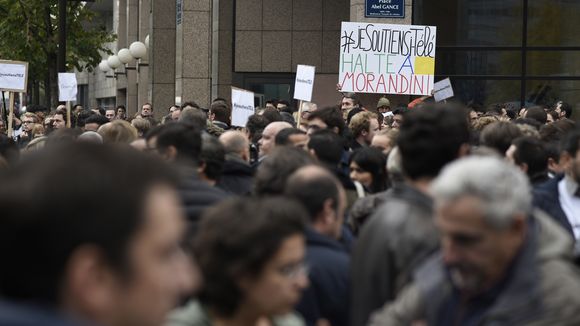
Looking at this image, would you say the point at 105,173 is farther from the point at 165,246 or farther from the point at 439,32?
the point at 439,32

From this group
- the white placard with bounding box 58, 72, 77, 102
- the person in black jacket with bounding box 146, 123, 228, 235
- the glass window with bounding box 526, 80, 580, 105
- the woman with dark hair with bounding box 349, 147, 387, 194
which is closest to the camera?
the person in black jacket with bounding box 146, 123, 228, 235

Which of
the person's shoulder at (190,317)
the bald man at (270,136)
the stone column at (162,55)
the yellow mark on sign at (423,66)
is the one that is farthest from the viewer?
the stone column at (162,55)

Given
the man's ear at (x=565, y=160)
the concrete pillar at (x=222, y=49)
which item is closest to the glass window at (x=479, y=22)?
the concrete pillar at (x=222, y=49)

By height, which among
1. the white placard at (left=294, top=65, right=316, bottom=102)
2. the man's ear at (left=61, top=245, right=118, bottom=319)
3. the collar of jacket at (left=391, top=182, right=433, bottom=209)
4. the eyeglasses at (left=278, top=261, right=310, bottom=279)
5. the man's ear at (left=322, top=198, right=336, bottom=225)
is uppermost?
the white placard at (left=294, top=65, right=316, bottom=102)

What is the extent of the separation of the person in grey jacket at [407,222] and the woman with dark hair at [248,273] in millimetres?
341

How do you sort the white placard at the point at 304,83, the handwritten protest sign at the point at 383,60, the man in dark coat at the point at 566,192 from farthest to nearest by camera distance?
the handwritten protest sign at the point at 383,60, the white placard at the point at 304,83, the man in dark coat at the point at 566,192

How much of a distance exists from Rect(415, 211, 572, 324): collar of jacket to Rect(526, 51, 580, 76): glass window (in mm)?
23225

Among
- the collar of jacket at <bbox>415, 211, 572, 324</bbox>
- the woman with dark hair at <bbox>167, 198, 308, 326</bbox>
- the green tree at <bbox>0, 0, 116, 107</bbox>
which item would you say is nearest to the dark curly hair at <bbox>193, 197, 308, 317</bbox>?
the woman with dark hair at <bbox>167, 198, 308, 326</bbox>

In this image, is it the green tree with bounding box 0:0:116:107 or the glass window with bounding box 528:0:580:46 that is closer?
the glass window with bounding box 528:0:580:46

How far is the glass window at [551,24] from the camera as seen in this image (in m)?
26.5

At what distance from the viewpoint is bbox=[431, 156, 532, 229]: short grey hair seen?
11.6ft

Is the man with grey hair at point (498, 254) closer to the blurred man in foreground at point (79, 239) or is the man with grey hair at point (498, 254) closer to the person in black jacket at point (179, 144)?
the blurred man in foreground at point (79, 239)

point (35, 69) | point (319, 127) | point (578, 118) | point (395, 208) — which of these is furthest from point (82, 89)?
point (395, 208)

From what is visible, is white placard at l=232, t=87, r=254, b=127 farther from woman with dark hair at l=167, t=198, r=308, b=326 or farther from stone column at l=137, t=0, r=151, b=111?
stone column at l=137, t=0, r=151, b=111
